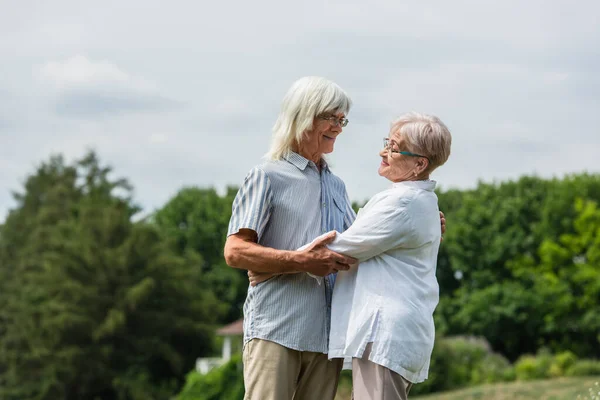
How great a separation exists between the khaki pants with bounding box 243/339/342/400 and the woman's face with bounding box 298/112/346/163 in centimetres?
92

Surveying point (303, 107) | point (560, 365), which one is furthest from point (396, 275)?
point (560, 365)

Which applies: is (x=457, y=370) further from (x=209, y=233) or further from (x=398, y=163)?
(x=398, y=163)

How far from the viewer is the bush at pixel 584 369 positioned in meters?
28.3

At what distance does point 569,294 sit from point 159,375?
18.1 metres

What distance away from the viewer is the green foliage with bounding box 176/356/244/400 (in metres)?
23.1

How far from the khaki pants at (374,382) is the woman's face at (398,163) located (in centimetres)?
75

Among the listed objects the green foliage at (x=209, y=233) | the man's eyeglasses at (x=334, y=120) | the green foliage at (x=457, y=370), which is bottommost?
the green foliage at (x=457, y=370)

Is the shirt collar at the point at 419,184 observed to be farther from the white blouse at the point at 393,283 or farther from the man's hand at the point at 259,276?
the man's hand at the point at 259,276

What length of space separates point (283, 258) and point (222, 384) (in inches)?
800

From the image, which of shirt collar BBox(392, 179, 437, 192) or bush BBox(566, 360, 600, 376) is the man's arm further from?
bush BBox(566, 360, 600, 376)

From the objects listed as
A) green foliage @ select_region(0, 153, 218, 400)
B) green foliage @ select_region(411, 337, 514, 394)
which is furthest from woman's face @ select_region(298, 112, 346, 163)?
green foliage @ select_region(0, 153, 218, 400)

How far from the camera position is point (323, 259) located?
12.9ft

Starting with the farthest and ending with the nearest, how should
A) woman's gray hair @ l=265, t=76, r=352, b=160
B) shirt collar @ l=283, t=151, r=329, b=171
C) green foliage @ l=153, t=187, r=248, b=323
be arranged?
green foliage @ l=153, t=187, r=248, b=323, shirt collar @ l=283, t=151, r=329, b=171, woman's gray hair @ l=265, t=76, r=352, b=160

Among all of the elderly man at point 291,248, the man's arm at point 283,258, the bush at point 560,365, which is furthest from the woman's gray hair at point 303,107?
the bush at point 560,365
